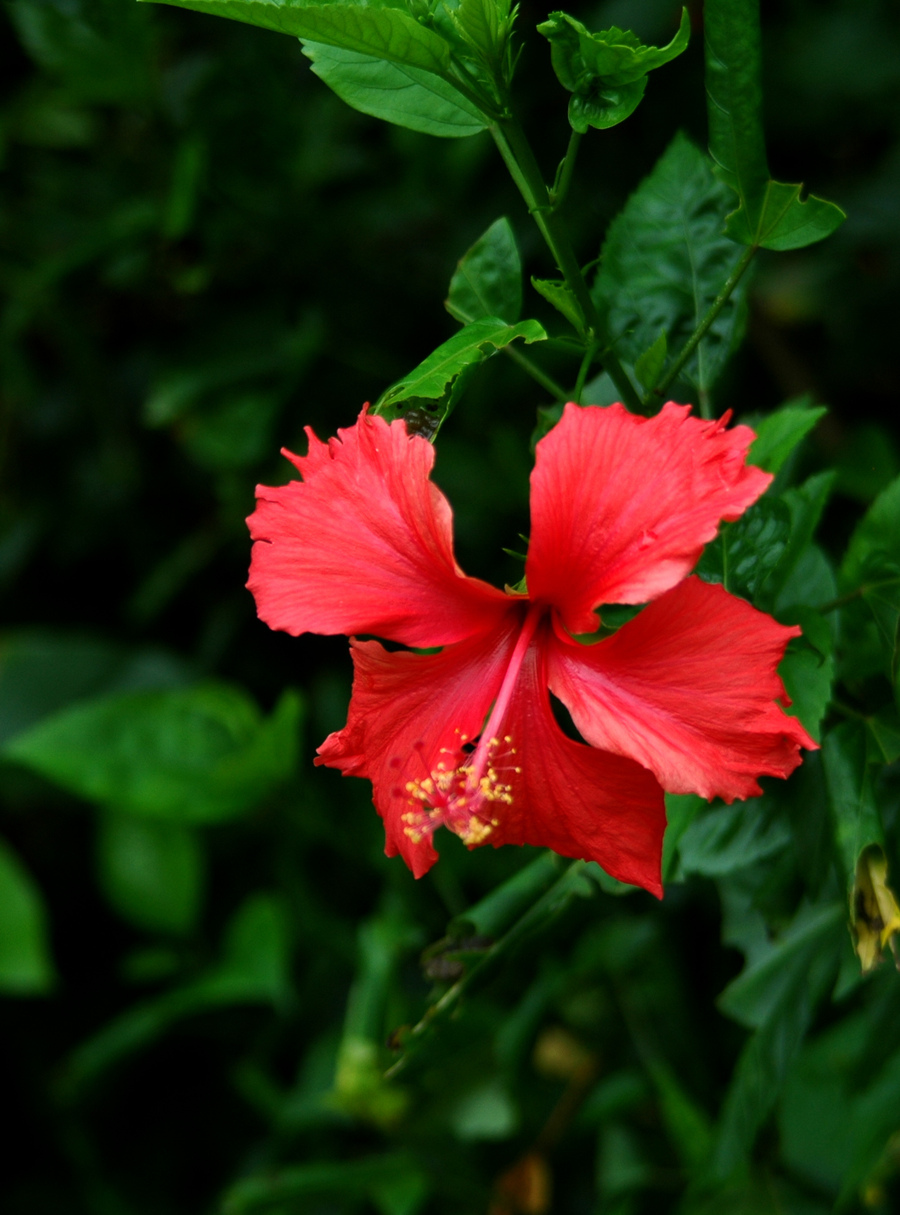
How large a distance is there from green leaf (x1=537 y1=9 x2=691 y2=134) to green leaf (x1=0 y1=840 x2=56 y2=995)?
1527 mm

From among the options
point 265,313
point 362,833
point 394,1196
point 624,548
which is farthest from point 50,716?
point 624,548

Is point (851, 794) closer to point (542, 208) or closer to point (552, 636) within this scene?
point (552, 636)

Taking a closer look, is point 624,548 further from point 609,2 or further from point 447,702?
point 609,2

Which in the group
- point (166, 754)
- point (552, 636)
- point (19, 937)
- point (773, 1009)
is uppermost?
point (552, 636)

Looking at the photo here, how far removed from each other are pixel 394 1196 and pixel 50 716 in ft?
3.08

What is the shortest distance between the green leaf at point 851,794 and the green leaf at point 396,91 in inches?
19.3

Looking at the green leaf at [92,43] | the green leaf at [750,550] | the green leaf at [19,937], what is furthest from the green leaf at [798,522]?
the green leaf at [19,937]

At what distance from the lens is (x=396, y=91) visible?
740 millimetres

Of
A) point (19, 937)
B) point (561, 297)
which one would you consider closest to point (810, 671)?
point (561, 297)

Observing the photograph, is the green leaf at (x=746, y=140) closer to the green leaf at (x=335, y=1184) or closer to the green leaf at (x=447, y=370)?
the green leaf at (x=447, y=370)

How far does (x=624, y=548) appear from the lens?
2.13ft

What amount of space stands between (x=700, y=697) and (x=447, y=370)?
0.80 ft

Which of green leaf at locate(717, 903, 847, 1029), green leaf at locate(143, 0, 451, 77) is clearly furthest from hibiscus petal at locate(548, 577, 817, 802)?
green leaf at locate(717, 903, 847, 1029)

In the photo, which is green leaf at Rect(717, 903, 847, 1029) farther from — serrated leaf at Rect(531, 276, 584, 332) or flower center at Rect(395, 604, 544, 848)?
serrated leaf at Rect(531, 276, 584, 332)
